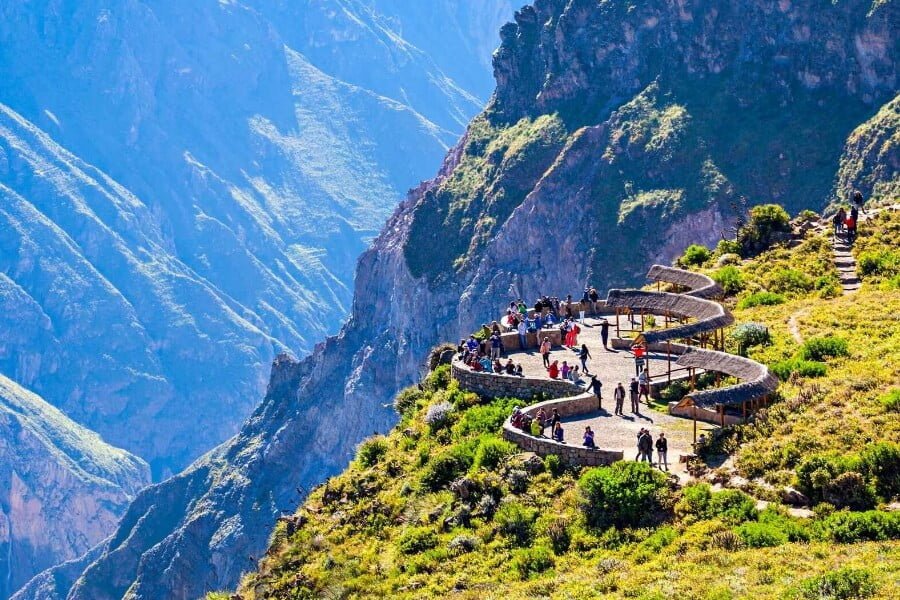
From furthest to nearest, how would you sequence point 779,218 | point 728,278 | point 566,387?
point 779,218, point 728,278, point 566,387

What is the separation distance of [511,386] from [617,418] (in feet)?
19.9

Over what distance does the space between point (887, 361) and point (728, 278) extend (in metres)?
22.5

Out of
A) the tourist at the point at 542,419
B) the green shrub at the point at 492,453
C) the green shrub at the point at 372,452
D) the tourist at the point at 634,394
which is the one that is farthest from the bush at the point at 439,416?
Result: the tourist at the point at 634,394

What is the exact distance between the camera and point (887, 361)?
179 feet

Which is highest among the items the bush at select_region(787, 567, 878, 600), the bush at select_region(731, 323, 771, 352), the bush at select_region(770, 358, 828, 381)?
the bush at select_region(731, 323, 771, 352)

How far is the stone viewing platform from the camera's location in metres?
51.3

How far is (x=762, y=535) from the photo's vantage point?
42844 millimetres

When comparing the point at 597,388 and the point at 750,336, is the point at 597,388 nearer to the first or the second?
the point at 597,388

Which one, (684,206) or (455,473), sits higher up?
(684,206)

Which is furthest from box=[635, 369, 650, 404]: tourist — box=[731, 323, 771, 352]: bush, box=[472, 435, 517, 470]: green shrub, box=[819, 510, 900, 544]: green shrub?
box=[819, 510, 900, 544]: green shrub

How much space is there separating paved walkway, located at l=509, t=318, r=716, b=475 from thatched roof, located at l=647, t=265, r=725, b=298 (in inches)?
240

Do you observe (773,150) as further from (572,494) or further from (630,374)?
(572,494)

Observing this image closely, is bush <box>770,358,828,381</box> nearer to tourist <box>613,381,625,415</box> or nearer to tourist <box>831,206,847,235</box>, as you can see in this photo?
tourist <box>613,381,625,415</box>

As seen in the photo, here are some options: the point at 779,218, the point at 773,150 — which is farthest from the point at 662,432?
the point at 773,150
